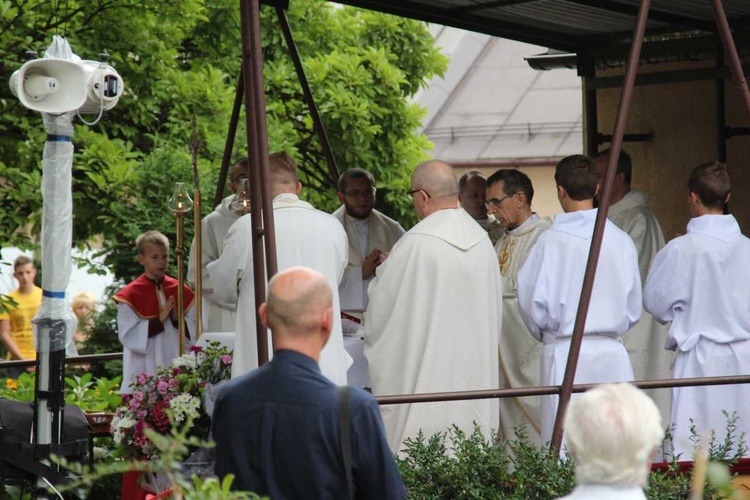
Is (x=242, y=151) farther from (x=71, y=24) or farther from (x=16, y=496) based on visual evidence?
(x=16, y=496)

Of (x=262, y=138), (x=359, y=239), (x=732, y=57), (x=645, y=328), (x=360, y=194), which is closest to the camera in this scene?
(x=262, y=138)

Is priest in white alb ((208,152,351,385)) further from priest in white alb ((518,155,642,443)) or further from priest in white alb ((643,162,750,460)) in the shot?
priest in white alb ((643,162,750,460))

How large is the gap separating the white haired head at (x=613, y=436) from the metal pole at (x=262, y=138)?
9.21 ft

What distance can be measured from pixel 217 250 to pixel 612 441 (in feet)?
22.5

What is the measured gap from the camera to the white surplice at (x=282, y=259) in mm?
7559

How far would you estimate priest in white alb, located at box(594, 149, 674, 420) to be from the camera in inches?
364

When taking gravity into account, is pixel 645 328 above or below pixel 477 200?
below

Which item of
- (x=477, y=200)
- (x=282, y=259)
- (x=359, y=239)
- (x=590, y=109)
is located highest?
(x=590, y=109)

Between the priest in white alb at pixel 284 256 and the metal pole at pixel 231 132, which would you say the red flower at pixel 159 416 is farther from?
the metal pole at pixel 231 132

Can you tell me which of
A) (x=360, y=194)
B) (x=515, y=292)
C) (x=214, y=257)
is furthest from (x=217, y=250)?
(x=515, y=292)

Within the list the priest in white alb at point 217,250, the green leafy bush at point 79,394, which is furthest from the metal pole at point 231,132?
the green leafy bush at point 79,394

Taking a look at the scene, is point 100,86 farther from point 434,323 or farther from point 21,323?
point 21,323


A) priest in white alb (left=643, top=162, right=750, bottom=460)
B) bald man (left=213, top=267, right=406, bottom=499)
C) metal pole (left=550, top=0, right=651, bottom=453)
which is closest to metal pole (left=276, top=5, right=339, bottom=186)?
priest in white alb (left=643, top=162, right=750, bottom=460)

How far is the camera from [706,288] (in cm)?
779
